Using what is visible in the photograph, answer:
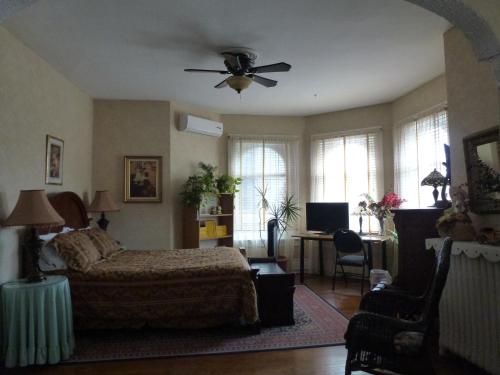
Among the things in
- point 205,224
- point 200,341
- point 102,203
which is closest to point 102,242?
point 102,203

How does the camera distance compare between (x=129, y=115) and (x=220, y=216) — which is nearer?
(x=129, y=115)

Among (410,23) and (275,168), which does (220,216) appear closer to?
(275,168)

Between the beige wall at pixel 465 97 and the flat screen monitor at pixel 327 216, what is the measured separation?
252cm

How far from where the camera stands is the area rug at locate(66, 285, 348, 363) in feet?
9.75

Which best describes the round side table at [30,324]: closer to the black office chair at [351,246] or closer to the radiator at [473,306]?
the radiator at [473,306]

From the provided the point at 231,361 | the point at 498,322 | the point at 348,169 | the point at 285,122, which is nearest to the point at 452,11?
the point at 498,322

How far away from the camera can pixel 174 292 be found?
3268mm

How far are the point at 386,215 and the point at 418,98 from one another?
1678 millimetres

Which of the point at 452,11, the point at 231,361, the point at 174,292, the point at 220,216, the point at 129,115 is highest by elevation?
the point at 129,115

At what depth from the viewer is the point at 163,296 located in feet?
10.7

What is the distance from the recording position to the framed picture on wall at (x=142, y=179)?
16.7 ft

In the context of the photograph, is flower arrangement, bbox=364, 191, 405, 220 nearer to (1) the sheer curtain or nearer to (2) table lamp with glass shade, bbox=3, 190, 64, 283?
(1) the sheer curtain

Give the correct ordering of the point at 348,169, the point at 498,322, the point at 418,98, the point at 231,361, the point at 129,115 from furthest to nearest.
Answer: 1. the point at 348,169
2. the point at 129,115
3. the point at 418,98
4. the point at 231,361
5. the point at 498,322

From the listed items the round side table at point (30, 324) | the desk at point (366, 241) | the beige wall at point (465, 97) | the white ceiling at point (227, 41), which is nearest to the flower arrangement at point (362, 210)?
the desk at point (366, 241)
